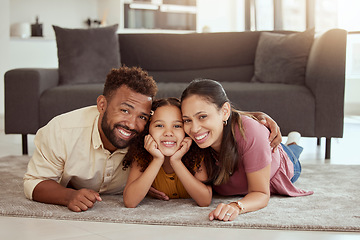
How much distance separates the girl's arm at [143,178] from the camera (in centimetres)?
178

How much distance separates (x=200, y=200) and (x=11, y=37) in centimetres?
513

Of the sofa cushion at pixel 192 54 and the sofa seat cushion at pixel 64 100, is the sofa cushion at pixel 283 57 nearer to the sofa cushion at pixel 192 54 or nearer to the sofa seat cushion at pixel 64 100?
the sofa cushion at pixel 192 54

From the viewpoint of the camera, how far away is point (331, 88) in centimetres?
305

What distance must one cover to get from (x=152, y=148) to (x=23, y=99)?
1.73 m

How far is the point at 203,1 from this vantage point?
769cm

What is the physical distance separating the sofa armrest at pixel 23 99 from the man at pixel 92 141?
1.34 metres

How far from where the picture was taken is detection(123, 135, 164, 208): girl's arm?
1.78 m

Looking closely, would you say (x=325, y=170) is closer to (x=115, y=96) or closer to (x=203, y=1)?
(x=115, y=96)

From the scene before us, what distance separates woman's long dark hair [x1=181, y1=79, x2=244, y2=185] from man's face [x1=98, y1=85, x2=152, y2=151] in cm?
16

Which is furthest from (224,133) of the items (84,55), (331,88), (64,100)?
(84,55)

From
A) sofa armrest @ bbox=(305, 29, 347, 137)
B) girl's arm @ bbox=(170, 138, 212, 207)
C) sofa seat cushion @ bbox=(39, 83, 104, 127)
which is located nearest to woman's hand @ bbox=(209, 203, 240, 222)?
girl's arm @ bbox=(170, 138, 212, 207)

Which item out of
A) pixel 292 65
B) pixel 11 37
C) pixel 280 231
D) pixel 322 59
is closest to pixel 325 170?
pixel 322 59

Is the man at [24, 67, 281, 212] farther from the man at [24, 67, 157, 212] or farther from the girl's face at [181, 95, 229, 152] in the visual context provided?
the girl's face at [181, 95, 229, 152]

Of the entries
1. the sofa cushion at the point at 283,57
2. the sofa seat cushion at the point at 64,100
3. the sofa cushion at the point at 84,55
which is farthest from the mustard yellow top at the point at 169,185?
the sofa cushion at the point at 84,55
